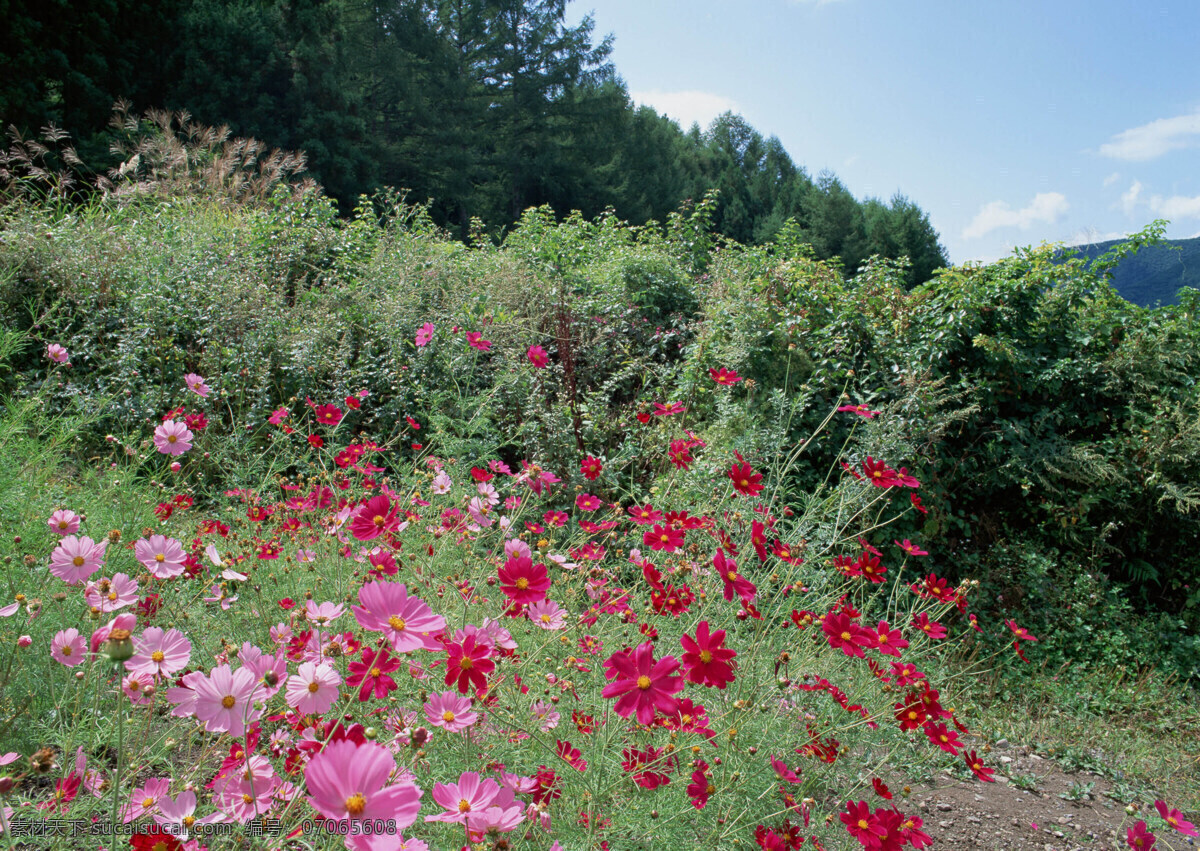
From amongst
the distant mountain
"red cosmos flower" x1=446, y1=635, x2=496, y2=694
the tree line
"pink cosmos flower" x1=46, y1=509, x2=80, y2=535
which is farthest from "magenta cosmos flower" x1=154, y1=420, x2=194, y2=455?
the tree line

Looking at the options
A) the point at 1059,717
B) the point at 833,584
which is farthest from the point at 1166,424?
the point at 833,584

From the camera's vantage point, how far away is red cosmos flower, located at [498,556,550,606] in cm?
101

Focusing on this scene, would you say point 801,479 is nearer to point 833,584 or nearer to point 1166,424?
point 833,584

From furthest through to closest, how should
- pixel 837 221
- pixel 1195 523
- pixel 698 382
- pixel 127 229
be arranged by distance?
1. pixel 837 221
2. pixel 127 229
3. pixel 698 382
4. pixel 1195 523

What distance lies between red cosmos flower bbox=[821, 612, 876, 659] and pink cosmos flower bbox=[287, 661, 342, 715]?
2.36 ft

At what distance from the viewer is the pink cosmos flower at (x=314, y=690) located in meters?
0.86

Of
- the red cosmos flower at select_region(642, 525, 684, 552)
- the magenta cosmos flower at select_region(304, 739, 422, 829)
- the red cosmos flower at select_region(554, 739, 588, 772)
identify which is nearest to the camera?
the magenta cosmos flower at select_region(304, 739, 422, 829)

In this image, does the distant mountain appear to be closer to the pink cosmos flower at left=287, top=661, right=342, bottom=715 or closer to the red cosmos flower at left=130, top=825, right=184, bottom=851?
the pink cosmos flower at left=287, top=661, right=342, bottom=715

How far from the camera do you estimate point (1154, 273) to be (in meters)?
4.21

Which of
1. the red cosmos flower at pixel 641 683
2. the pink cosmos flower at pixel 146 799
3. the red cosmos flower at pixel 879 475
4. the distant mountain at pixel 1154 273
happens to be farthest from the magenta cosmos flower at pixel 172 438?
the distant mountain at pixel 1154 273

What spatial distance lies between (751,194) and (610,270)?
27.6 metres

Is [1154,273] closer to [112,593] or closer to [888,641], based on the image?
[888,641]

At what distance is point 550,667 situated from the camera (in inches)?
54.4

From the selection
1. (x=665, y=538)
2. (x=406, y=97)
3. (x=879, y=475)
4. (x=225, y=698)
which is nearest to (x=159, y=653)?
(x=225, y=698)
